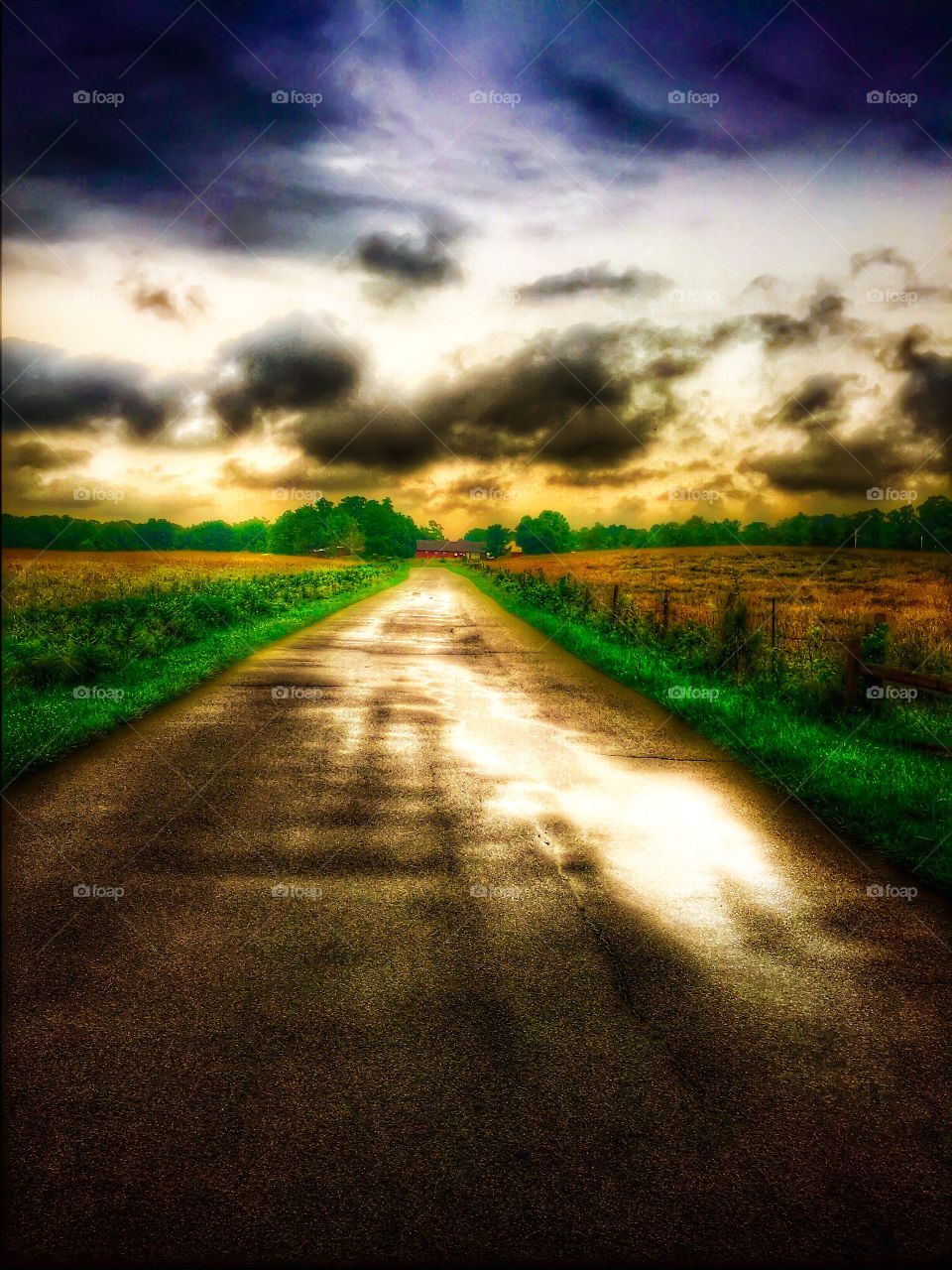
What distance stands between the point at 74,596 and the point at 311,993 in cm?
2068

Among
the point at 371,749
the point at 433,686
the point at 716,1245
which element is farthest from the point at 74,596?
the point at 716,1245

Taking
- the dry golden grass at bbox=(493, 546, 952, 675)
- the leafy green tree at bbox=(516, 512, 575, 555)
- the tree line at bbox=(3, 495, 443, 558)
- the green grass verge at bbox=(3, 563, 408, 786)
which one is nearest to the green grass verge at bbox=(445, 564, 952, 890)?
the dry golden grass at bbox=(493, 546, 952, 675)

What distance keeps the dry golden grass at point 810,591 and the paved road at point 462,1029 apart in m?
6.89

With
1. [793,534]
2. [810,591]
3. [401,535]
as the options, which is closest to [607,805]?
[810,591]

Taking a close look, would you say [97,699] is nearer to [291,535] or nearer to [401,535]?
[291,535]

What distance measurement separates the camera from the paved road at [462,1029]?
267cm

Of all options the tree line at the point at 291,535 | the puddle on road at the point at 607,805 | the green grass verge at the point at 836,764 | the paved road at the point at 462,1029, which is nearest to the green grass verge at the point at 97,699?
the paved road at the point at 462,1029

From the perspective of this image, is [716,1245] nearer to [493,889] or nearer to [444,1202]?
[444,1202]

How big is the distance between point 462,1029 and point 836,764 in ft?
20.1

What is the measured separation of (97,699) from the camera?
35.7 feet

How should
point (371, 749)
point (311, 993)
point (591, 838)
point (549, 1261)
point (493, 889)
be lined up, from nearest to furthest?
point (549, 1261) → point (311, 993) → point (493, 889) → point (591, 838) → point (371, 749)

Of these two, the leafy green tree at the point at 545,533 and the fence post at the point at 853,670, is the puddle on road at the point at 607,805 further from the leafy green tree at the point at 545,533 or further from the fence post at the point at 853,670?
the leafy green tree at the point at 545,533

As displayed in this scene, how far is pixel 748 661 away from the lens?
44.2 ft

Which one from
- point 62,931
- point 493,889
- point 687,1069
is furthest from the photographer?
point 493,889
